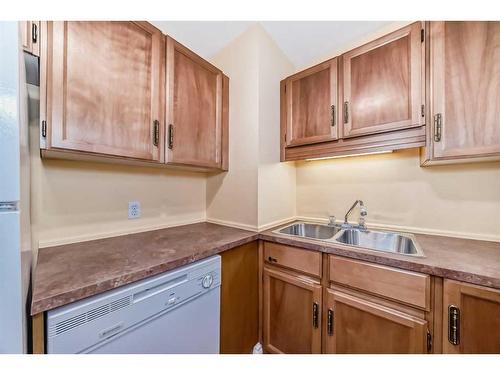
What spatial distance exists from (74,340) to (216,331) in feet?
2.08

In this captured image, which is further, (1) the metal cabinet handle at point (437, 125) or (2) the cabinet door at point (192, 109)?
(2) the cabinet door at point (192, 109)

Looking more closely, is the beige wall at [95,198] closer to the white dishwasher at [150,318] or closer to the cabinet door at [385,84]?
the white dishwasher at [150,318]

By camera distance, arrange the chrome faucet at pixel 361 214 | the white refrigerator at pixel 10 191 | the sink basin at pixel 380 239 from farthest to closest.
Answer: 1. the chrome faucet at pixel 361 214
2. the sink basin at pixel 380 239
3. the white refrigerator at pixel 10 191

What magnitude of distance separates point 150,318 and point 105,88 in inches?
40.9

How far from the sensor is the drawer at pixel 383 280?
87cm

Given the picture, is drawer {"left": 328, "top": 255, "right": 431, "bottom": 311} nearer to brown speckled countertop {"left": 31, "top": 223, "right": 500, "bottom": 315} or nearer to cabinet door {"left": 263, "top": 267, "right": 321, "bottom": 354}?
brown speckled countertop {"left": 31, "top": 223, "right": 500, "bottom": 315}

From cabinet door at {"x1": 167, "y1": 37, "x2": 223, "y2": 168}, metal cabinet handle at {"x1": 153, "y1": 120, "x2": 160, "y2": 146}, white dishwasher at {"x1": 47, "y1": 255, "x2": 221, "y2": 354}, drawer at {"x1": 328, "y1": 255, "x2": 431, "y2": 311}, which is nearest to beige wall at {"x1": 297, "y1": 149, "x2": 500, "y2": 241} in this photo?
drawer at {"x1": 328, "y1": 255, "x2": 431, "y2": 311}

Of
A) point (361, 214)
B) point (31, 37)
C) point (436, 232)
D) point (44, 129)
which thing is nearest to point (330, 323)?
point (361, 214)

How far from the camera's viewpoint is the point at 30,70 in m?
0.87

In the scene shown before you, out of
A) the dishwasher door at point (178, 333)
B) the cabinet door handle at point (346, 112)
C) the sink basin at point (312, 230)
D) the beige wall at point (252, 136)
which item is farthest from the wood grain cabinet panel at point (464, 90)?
the dishwasher door at point (178, 333)

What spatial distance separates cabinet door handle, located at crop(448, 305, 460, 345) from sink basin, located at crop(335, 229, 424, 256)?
1.34ft

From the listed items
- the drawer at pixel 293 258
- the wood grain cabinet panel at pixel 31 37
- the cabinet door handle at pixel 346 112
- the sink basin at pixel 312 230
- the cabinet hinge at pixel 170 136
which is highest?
the wood grain cabinet panel at pixel 31 37

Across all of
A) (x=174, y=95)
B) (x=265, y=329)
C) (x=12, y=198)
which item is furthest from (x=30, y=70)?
(x=265, y=329)

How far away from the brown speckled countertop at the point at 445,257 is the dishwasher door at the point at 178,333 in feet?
1.81
